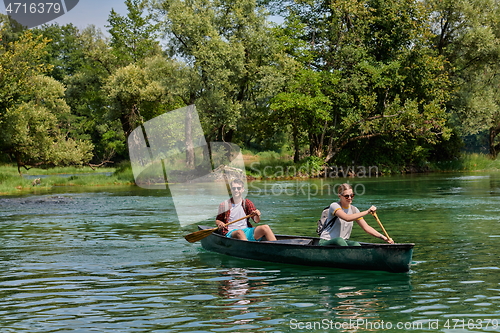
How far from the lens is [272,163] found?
38812 mm

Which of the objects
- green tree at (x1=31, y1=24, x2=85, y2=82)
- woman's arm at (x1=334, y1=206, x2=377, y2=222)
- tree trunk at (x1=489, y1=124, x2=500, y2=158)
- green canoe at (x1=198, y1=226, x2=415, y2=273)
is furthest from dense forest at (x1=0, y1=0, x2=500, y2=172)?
woman's arm at (x1=334, y1=206, x2=377, y2=222)

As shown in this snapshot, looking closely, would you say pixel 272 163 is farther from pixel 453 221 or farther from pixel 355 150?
pixel 453 221

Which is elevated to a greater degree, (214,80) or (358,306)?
(214,80)

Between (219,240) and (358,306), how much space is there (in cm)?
448

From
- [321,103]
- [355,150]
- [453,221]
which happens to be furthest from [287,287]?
[355,150]

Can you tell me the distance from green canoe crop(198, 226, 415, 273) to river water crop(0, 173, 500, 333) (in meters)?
0.15

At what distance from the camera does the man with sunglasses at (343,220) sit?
8875 millimetres

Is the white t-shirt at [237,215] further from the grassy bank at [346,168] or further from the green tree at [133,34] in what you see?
the green tree at [133,34]

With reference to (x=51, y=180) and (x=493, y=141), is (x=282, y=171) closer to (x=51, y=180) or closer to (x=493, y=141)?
(x=51, y=180)

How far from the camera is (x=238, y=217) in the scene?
10992mm

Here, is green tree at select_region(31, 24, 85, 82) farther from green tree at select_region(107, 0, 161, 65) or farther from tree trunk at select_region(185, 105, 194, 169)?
tree trunk at select_region(185, 105, 194, 169)

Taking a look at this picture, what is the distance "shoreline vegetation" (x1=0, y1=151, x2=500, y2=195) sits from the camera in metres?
Result: 32.6

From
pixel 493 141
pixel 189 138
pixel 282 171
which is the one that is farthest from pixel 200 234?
pixel 493 141

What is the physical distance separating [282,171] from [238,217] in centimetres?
2687
